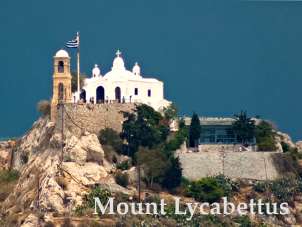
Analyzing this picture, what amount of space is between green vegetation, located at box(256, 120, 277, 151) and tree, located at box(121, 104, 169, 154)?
20.4 ft

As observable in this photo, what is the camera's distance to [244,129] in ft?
390

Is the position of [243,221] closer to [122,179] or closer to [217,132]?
[122,179]

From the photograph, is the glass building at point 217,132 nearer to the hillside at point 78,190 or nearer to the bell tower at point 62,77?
the hillside at point 78,190

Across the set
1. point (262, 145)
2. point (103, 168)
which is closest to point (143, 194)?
point (103, 168)

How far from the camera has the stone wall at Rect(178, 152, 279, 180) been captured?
116 metres

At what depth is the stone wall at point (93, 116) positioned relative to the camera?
11412 centimetres

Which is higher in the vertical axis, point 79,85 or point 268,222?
point 79,85

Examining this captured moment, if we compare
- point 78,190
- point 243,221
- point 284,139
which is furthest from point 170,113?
point 78,190

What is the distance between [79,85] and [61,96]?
346cm

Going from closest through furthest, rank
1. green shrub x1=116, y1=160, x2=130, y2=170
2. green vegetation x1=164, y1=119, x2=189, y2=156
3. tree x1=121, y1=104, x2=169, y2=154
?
green shrub x1=116, y1=160, x2=130, y2=170 < tree x1=121, y1=104, x2=169, y2=154 < green vegetation x1=164, y1=119, x2=189, y2=156

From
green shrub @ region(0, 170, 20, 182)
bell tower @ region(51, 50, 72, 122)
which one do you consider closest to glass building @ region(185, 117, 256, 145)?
bell tower @ region(51, 50, 72, 122)

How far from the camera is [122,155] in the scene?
115 m

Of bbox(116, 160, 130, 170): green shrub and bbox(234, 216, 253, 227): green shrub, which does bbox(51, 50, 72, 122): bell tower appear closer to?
bbox(116, 160, 130, 170): green shrub

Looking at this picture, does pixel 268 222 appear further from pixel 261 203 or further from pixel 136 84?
pixel 136 84
